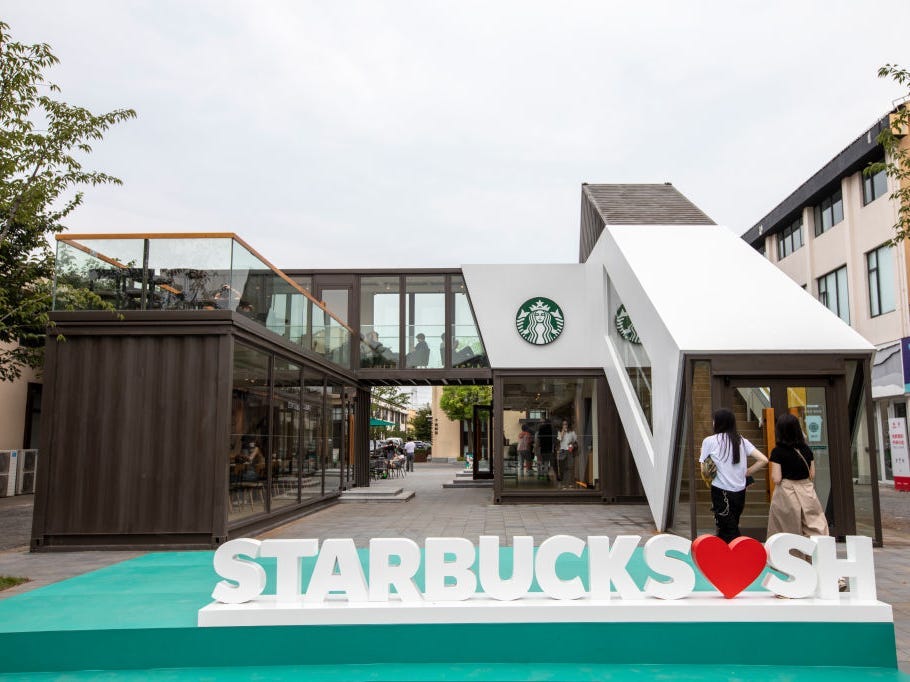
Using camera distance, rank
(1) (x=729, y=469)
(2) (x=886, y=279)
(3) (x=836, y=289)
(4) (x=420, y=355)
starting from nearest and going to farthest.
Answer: (1) (x=729, y=469)
(4) (x=420, y=355)
(2) (x=886, y=279)
(3) (x=836, y=289)

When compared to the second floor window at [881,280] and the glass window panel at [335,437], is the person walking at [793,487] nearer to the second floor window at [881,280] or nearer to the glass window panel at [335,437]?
the glass window panel at [335,437]

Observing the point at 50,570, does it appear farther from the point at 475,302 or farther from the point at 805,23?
the point at 805,23

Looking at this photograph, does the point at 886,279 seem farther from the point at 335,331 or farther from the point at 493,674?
the point at 493,674

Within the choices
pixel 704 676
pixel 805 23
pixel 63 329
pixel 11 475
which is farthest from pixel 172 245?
pixel 11 475

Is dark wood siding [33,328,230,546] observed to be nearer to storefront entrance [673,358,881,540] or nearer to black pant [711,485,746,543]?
black pant [711,485,746,543]

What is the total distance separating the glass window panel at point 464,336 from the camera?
17.1 metres

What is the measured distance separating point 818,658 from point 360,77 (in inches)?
393

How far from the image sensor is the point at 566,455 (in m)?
14.6

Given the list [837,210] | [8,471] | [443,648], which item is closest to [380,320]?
[8,471]

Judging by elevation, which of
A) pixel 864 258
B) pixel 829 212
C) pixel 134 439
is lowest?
pixel 134 439

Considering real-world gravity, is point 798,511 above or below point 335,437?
below

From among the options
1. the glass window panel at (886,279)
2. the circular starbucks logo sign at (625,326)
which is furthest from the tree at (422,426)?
the circular starbucks logo sign at (625,326)

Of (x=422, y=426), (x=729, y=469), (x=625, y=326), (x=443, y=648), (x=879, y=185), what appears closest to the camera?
(x=443, y=648)

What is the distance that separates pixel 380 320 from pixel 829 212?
15.9 m
